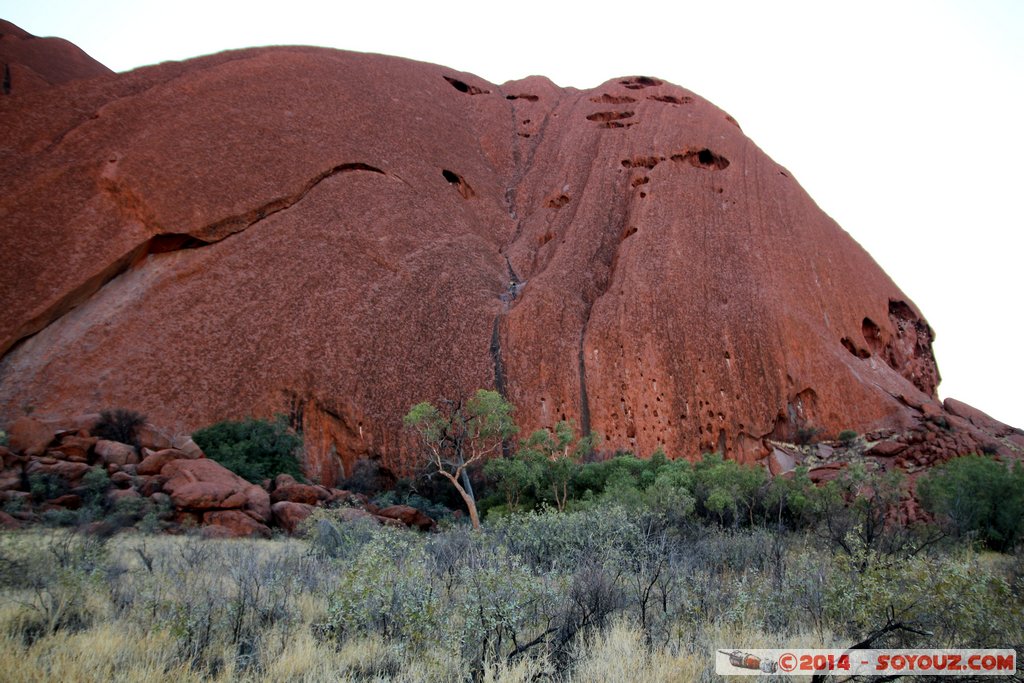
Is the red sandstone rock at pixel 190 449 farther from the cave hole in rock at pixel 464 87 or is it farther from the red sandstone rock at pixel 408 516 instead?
the cave hole in rock at pixel 464 87

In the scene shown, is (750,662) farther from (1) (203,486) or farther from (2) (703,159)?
(2) (703,159)

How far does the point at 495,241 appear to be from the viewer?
3228 cm

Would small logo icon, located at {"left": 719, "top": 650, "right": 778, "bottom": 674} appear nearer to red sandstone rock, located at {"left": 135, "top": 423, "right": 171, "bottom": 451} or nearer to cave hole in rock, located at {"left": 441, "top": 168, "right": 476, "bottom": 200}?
red sandstone rock, located at {"left": 135, "top": 423, "right": 171, "bottom": 451}

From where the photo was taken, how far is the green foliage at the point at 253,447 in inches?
728

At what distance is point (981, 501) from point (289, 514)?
14.7 meters

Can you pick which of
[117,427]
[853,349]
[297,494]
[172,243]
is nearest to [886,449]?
[853,349]

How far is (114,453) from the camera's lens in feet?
54.6

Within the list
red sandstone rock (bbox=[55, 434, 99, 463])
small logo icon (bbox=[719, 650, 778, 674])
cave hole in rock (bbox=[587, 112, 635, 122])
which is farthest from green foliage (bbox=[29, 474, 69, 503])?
cave hole in rock (bbox=[587, 112, 635, 122])

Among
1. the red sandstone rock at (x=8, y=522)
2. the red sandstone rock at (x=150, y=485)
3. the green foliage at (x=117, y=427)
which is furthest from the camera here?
the green foliage at (x=117, y=427)

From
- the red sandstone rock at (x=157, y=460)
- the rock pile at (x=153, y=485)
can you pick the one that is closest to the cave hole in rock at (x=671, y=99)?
the rock pile at (x=153, y=485)

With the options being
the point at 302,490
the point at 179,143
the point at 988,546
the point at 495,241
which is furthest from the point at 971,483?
the point at 179,143

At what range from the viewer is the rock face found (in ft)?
70.8

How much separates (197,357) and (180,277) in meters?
3.51

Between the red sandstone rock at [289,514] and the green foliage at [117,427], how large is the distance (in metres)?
4.94
